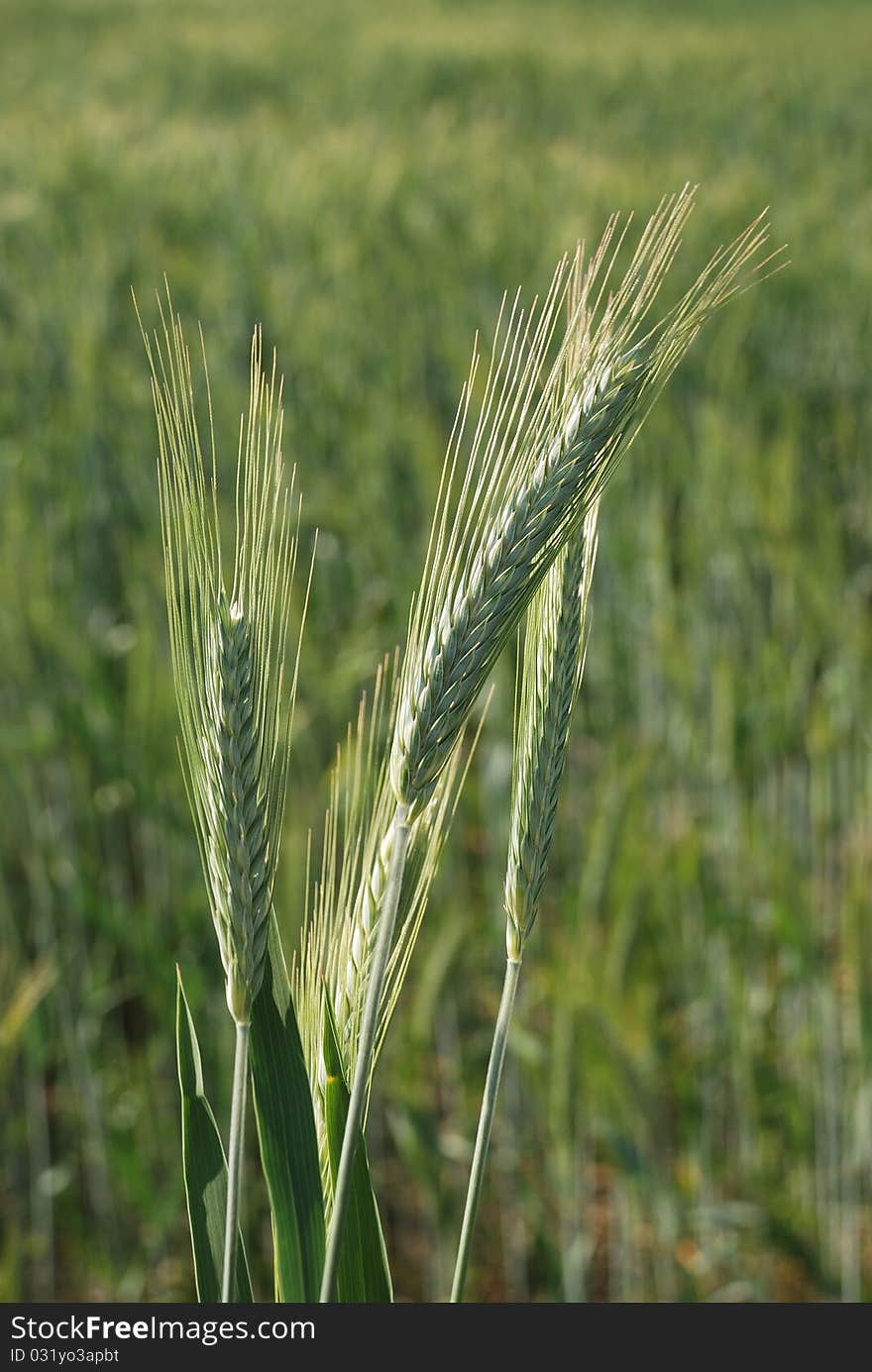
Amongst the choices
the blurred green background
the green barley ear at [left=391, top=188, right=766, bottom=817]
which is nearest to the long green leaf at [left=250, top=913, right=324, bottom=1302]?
the green barley ear at [left=391, top=188, right=766, bottom=817]

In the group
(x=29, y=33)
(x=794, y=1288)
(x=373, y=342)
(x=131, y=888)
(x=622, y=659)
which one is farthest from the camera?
(x=29, y=33)

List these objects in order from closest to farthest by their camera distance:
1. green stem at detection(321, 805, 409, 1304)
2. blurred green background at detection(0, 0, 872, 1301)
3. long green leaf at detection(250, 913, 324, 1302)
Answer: green stem at detection(321, 805, 409, 1304), long green leaf at detection(250, 913, 324, 1302), blurred green background at detection(0, 0, 872, 1301)

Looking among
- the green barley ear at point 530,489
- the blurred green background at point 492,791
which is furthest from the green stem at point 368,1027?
the blurred green background at point 492,791

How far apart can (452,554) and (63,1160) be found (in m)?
1.56

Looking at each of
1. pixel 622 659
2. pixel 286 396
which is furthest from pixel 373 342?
pixel 622 659

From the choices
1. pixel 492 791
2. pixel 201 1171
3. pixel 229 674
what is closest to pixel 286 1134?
pixel 201 1171

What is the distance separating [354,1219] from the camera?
540mm

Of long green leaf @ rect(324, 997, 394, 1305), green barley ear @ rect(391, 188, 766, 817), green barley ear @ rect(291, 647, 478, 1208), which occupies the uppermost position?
green barley ear @ rect(391, 188, 766, 817)

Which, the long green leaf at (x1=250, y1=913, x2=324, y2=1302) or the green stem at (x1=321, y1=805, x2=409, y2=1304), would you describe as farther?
the long green leaf at (x1=250, y1=913, x2=324, y2=1302)

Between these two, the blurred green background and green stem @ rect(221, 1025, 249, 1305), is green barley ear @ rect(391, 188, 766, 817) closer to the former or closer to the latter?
green stem @ rect(221, 1025, 249, 1305)

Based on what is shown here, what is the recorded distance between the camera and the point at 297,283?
4246 mm

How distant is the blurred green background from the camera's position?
160 cm

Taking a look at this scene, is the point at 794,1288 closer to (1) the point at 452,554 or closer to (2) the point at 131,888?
(2) the point at 131,888

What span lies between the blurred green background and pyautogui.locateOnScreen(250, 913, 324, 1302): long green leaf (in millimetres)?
476
